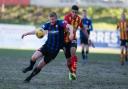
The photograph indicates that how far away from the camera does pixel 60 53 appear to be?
33094mm

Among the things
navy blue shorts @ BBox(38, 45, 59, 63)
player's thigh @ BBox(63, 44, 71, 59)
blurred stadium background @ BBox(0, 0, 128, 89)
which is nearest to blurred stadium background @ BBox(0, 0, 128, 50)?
blurred stadium background @ BBox(0, 0, 128, 89)

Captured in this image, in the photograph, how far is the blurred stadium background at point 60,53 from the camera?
15668 millimetres

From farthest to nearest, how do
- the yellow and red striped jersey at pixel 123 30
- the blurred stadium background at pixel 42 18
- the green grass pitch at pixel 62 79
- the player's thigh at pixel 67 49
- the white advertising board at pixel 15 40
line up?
the blurred stadium background at pixel 42 18
the white advertising board at pixel 15 40
the yellow and red striped jersey at pixel 123 30
the player's thigh at pixel 67 49
the green grass pitch at pixel 62 79

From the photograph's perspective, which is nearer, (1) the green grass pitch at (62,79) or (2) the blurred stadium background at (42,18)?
(1) the green grass pitch at (62,79)

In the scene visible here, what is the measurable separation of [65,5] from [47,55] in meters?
27.2

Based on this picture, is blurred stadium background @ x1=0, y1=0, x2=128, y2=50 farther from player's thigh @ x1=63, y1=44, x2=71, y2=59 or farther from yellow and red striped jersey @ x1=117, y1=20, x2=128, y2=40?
player's thigh @ x1=63, y1=44, x2=71, y2=59

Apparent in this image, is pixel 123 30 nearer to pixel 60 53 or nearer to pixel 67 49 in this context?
pixel 60 53

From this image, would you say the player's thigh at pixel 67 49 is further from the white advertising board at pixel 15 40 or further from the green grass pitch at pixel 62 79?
the white advertising board at pixel 15 40

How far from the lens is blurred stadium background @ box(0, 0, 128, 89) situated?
51.4ft

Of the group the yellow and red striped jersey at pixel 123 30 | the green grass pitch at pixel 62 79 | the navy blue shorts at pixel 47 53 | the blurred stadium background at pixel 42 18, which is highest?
the navy blue shorts at pixel 47 53

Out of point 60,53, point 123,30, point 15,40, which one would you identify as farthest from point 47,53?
point 15,40

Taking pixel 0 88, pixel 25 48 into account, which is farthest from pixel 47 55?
pixel 25 48

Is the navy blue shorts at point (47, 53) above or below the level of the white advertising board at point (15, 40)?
above

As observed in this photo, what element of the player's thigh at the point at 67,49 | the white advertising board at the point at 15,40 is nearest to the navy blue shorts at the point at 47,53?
the player's thigh at the point at 67,49
